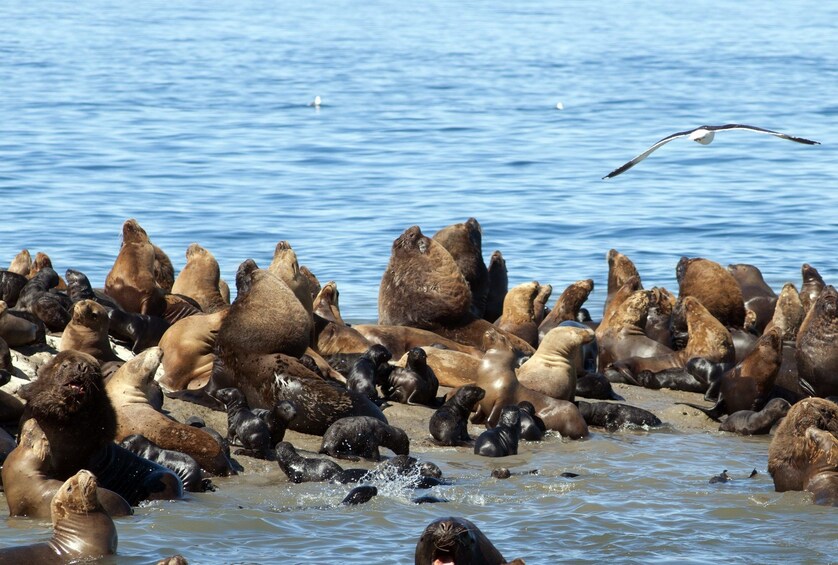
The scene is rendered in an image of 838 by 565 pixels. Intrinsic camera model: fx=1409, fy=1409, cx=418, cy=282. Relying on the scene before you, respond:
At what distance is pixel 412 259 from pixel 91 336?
3743mm

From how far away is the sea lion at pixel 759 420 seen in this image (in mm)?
10477

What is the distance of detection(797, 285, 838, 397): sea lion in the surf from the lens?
36.8 ft

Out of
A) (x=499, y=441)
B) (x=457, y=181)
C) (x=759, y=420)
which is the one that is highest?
(x=457, y=181)

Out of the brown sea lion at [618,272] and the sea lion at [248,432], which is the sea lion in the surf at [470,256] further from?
the sea lion at [248,432]

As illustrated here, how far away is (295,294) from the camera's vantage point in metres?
11.4

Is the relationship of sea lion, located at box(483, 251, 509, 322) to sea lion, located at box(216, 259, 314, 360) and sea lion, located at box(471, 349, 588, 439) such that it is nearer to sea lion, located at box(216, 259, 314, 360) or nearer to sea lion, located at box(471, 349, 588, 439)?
sea lion, located at box(471, 349, 588, 439)

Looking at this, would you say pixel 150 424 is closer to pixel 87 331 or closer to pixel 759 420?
pixel 87 331

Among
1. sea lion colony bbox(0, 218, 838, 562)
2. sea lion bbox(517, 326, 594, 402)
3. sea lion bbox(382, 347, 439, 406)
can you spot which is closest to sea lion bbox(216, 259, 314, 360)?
A: sea lion colony bbox(0, 218, 838, 562)

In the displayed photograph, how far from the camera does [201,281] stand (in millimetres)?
13203

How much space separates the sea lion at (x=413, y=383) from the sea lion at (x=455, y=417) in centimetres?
37

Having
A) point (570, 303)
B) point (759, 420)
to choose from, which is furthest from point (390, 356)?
point (570, 303)

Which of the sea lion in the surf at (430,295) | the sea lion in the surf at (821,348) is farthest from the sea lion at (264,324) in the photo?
the sea lion in the surf at (821,348)

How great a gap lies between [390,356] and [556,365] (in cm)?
130

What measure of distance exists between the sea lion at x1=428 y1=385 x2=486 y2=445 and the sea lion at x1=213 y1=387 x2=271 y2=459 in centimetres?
125
